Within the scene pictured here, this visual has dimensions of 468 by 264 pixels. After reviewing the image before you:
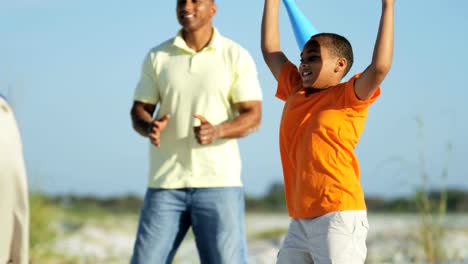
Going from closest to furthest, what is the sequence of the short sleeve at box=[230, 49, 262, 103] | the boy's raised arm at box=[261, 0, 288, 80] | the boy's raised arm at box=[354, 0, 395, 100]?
the boy's raised arm at box=[354, 0, 395, 100] → the boy's raised arm at box=[261, 0, 288, 80] → the short sleeve at box=[230, 49, 262, 103]

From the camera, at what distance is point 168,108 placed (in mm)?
4785

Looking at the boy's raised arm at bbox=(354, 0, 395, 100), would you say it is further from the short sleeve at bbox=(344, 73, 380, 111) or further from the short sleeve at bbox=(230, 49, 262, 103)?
the short sleeve at bbox=(230, 49, 262, 103)

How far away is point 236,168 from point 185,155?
0.91ft

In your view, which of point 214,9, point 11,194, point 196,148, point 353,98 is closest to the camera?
point 11,194

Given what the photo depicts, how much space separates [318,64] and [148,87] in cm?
160

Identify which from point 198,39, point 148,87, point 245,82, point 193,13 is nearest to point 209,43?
point 198,39

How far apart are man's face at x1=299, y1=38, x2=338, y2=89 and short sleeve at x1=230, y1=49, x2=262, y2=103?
4.37 feet

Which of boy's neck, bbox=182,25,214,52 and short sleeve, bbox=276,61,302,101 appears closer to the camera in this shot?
short sleeve, bbox=276,61,302,101

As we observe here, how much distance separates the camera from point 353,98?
11.1ft

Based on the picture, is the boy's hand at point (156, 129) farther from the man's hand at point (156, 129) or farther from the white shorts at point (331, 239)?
the white shorts at point (331, 239)

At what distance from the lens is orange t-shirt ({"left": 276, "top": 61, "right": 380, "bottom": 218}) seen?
339 cm

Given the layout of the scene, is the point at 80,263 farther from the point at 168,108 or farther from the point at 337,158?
the point at 337,158

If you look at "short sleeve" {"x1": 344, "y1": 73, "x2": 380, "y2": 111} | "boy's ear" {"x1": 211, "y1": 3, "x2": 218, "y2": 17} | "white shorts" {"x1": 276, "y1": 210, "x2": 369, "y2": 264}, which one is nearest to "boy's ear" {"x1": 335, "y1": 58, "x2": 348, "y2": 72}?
"short sleeve" {"x1": 344, "y1": 73, "x2": 380, "y2": 111}

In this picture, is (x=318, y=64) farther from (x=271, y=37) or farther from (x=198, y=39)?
(x=198, y=39)
